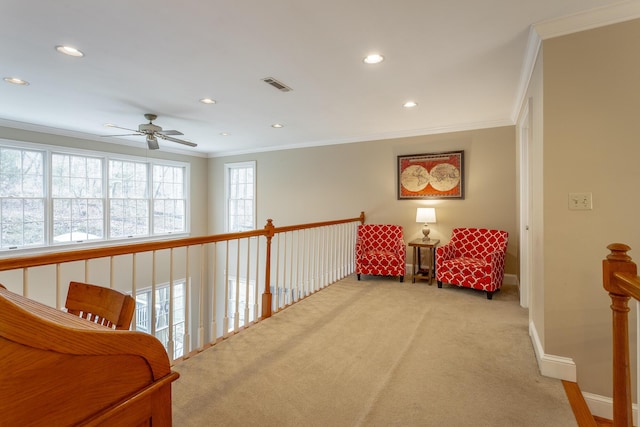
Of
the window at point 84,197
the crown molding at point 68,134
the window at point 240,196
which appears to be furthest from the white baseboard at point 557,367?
the crown molding at point 68,134

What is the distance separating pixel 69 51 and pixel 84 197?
369 centimetres

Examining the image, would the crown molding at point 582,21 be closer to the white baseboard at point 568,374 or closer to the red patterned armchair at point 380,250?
the white baseboard at point 568,374

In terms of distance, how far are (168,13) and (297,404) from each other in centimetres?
258

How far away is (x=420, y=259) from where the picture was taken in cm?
492

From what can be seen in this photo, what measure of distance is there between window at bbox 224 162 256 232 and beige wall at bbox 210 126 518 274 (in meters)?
0.18

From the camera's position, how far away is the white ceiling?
205 cm

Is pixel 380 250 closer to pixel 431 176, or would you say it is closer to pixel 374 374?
pixel 431 176

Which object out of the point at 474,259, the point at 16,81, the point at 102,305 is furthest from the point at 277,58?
the point at 474,259

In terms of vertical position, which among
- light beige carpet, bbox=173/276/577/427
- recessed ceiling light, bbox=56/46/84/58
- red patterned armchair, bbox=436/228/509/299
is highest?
recessed ceiling light, bbox=56/46/84/58

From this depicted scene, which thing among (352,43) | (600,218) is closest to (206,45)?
(352,43)

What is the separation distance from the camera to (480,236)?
4.44 m

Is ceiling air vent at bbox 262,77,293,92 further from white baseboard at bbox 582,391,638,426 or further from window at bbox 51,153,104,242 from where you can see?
window at bbox 51,153,104,242

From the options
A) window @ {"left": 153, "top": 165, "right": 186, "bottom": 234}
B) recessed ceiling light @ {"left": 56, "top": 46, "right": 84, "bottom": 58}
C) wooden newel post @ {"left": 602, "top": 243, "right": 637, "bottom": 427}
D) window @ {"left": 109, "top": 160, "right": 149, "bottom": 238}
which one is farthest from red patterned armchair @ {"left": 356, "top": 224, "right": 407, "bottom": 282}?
window @ {"left": 109, "top": 160, "right": 149, "bottom": 238}

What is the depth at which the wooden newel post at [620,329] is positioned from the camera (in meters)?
1.31
